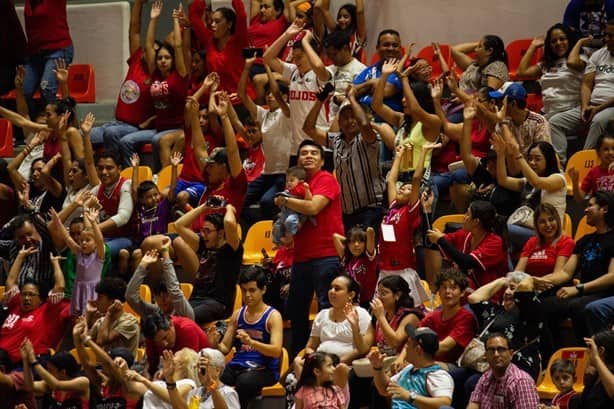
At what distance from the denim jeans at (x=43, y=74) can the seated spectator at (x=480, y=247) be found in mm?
4707

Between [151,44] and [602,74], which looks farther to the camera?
[151,44]

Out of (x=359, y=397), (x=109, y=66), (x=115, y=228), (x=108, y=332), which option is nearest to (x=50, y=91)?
(x=109, y=66)

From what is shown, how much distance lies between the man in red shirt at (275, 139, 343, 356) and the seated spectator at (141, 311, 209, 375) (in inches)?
27.7

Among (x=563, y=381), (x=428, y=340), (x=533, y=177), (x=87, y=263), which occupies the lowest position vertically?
(x=87, y=263)

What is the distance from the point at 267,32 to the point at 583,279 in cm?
464

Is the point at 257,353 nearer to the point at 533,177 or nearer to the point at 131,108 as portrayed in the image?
the point at 533,177

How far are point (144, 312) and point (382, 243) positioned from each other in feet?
5.41

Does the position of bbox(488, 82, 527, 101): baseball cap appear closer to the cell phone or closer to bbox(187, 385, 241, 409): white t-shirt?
the cell phone

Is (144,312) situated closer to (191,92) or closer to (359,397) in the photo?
(359,397)

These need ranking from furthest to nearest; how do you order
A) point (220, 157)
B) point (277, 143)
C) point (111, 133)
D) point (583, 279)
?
1. point (111, 133)
2. point (277, 143)
3. point (220, 157)
4. point (583, 279)

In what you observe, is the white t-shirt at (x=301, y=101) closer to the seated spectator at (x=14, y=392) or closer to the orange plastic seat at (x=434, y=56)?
the orange plastic seat at (x=434, y=56)

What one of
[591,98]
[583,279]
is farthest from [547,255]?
Answer: [591,98]

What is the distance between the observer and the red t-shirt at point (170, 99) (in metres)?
13.1

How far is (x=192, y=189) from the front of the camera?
12.1m
